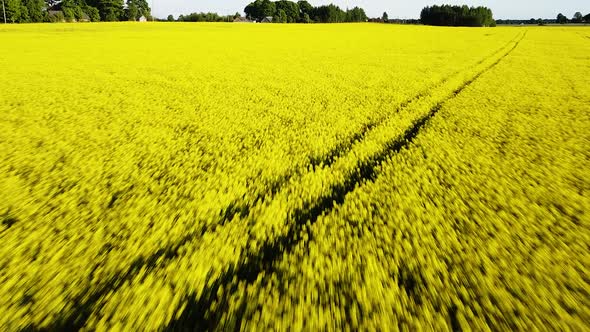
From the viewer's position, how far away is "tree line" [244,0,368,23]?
8512 centimetres

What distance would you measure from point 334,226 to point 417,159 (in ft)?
5.71

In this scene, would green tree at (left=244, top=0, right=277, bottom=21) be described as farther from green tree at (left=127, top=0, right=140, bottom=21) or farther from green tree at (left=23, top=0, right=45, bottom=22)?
green tree at (left=23, top=0, right=45, bottom=22)

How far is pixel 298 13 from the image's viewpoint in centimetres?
9694

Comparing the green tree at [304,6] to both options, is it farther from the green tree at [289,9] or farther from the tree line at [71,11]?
the tree line at [71,11]

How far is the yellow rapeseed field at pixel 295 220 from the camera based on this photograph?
5.64ft

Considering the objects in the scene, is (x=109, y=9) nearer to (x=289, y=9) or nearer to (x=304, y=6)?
(x=289, y=9)

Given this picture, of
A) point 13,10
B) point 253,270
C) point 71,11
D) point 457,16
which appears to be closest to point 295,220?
point 253,270

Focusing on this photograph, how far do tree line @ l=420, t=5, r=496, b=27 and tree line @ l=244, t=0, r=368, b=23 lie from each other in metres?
18.0

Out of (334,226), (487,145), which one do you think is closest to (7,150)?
(334,226)

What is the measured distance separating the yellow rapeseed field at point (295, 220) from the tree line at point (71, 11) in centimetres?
7358

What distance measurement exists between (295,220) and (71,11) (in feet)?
282

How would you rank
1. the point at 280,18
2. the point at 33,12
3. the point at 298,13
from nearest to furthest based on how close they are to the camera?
the point at 33,12 < the point at 280,18 < the point at 298,13

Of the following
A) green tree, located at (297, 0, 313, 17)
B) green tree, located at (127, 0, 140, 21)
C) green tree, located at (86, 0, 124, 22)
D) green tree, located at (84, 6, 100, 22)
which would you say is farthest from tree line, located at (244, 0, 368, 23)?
green tree, located at (84, 6, 100, 22)

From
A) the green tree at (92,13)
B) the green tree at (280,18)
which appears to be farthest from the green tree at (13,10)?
the green tree at (280,18)
